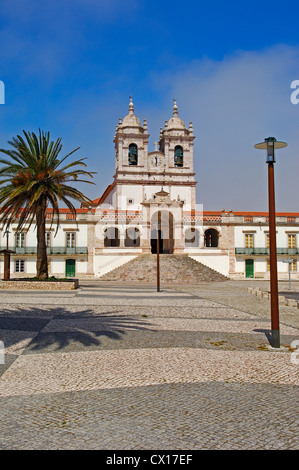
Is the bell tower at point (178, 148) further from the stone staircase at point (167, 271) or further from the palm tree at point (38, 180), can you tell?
the palm tree at point (38, 180)

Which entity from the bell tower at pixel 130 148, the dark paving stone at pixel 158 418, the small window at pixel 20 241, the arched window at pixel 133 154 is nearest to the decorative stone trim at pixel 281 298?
the dark paving stone at pixel 158 418

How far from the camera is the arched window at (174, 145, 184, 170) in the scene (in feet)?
182

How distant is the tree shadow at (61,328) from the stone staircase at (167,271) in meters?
22.4

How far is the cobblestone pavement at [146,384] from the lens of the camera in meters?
4.62

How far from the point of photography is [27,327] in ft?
37.7

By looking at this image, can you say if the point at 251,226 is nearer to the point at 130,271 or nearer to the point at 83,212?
the point at 130,271

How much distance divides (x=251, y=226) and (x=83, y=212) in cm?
1720

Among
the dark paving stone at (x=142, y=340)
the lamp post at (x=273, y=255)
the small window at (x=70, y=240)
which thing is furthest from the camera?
the small window at (x=70, y=240)

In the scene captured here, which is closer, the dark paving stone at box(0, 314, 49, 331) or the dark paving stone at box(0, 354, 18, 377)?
the dark paving stone at box(0, 354, 18, 377)

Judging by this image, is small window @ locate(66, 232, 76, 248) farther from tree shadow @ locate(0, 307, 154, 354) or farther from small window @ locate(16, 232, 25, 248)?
tree shadow @ locate(0, 307, 154, 354)

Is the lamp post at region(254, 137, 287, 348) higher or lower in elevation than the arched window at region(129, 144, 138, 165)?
lower

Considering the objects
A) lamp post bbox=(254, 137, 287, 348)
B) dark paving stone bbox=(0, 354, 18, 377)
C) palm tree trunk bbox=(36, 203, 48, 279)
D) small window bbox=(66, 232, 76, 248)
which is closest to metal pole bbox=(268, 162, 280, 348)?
lamp post bbox=(254, 137, 287, 348)

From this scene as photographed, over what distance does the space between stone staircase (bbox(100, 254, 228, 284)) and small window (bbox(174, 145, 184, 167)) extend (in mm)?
17867

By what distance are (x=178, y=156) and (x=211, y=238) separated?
41.0ft
